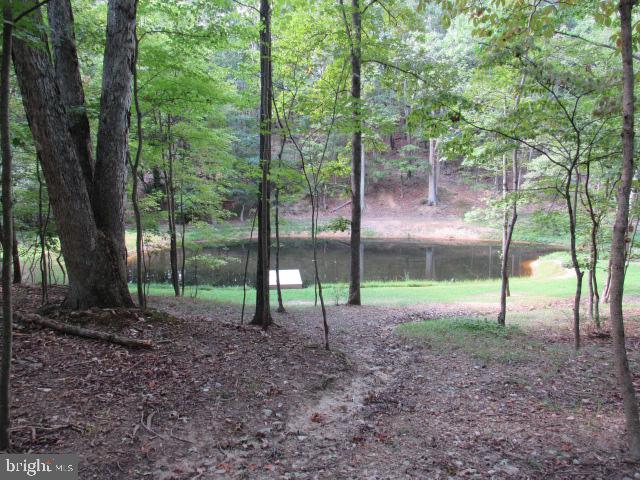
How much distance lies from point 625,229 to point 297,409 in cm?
349

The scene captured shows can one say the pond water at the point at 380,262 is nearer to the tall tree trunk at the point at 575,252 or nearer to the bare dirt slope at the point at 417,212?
the bare dirt slope at the point at 417,212

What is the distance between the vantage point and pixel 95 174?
17.5ft

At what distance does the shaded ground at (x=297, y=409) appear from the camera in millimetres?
3295

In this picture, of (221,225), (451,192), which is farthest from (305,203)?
(451,192)

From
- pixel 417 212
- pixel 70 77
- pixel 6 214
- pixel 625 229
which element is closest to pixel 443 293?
pixel 625 229

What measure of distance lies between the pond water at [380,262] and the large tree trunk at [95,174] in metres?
10.7

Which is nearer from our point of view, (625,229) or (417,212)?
(625,229)

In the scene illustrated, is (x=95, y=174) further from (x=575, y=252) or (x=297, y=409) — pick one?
(x=575, y=252)

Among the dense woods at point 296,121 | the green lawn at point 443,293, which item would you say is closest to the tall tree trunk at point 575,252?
the dense woods at point 296,121

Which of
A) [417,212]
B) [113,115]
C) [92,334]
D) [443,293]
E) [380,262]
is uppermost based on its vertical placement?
[417,212]

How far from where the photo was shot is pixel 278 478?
126 inches

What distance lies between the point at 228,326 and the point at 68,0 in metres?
5.08

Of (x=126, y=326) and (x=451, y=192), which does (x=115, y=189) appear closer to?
(x=126, y=326)

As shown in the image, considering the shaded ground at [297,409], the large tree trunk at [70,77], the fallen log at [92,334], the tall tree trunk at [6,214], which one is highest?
the large tree trunk at [70,77]
